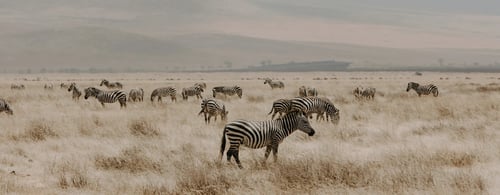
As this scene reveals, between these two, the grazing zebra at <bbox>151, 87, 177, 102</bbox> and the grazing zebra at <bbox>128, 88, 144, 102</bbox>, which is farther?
the grazing zebra at <bbox>151, 87, 177, 102</bbox>

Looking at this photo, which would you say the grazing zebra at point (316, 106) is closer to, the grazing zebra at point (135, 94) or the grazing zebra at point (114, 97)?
the grazing zebra at point (114, 97)

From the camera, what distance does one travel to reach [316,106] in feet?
68.2

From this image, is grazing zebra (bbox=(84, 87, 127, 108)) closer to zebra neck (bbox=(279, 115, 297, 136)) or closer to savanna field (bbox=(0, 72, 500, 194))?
savanna field (bbox=(0, 72, 500, 194))

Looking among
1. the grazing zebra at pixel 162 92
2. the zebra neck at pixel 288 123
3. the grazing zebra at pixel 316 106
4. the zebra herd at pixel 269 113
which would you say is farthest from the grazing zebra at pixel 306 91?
the zebra neck at pixel 288 123

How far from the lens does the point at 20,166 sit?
492 inches

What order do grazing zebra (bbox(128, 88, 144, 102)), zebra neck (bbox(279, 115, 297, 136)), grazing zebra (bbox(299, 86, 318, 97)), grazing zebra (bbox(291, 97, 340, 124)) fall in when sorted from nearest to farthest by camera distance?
1. zebra neck (bbox(279, 115, 297, 136))
2. grazing zebra (bbox(291, 97, 340, 124))
3. grazing zebra (bbox(128, 88, 144, 102))
4. grazing zebra (bbox(299, 86, 318, 97))

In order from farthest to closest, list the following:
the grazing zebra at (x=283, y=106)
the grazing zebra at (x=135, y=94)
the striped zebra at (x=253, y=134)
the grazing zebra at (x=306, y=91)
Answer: the grazing zebra at (x=306, y=91), the grazing zebra at (x=135, y=94), the grazing zebra at (x=283, y=106), the striped zebra at (x=253, y=134)

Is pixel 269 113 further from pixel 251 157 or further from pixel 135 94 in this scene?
pixel 135 94

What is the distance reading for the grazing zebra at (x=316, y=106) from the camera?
20.4 metres

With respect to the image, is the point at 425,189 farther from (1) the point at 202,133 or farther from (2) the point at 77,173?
(1) the point at 202,133

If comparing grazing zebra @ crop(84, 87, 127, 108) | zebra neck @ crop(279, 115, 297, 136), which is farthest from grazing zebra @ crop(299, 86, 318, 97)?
zebra neck @ crop(279, 115, 297, 136)

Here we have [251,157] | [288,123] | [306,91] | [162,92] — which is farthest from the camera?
[306,91]

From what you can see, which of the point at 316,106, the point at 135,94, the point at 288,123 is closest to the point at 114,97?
the point at 135,94

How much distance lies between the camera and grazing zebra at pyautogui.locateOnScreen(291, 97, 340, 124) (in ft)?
67.0
